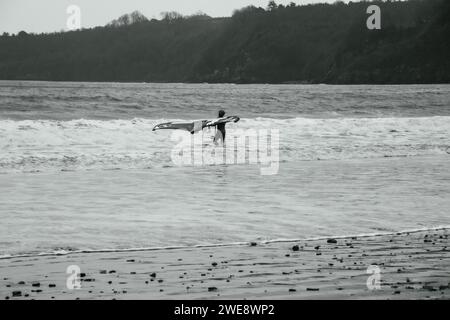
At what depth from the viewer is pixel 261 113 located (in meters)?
47.7

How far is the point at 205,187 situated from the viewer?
50.9 feet

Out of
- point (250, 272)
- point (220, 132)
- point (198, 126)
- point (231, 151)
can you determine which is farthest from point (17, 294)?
point (198, 126)

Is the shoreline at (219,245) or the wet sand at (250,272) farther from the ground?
the wet sand at (250,272)

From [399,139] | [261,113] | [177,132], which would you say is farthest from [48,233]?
[261,113]

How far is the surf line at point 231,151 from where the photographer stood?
70.2ft

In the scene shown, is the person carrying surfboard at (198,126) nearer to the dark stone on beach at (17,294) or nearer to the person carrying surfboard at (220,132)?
the person carrying surfboard at (220,132)

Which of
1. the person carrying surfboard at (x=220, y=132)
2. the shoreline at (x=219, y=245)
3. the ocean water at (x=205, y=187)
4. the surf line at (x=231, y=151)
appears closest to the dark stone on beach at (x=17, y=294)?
the shoreline at (x=219, y=245)

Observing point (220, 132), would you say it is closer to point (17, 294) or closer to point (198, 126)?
point (198, 126)

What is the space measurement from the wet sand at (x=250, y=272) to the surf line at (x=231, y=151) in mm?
8930

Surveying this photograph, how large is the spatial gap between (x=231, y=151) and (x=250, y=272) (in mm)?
16021

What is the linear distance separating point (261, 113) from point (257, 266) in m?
39.6

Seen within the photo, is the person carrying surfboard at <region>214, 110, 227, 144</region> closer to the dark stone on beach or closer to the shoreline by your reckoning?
the shoreline

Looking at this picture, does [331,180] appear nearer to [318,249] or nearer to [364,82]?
[318,249]
